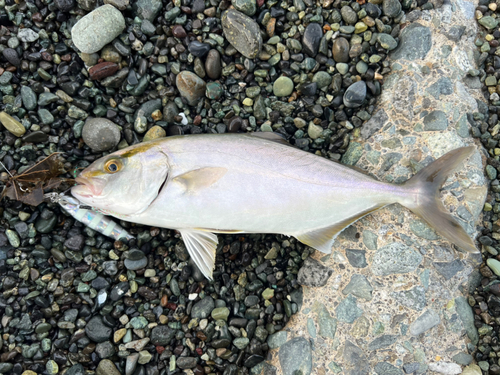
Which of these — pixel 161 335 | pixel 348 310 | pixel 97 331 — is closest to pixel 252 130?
pixel 348 310

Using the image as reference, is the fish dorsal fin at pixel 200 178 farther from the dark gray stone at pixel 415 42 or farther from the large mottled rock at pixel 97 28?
the dark gray stone at pixel 415 42

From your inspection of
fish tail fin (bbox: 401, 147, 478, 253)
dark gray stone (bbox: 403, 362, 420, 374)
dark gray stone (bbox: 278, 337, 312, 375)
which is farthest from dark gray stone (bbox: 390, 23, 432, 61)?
dark gray stone (bbox: 278, 337, 312, 375)

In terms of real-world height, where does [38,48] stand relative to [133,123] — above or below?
above

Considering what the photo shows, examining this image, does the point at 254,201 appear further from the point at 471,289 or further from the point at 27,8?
the point at 27,8

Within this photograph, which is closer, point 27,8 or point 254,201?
point 254,201

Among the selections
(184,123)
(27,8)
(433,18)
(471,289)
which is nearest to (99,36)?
(27,8)

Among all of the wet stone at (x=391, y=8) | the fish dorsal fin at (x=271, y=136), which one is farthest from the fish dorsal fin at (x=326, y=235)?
the wet stone at (x=391, y=8)

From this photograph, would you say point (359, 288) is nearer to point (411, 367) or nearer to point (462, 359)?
point (411, 367)
